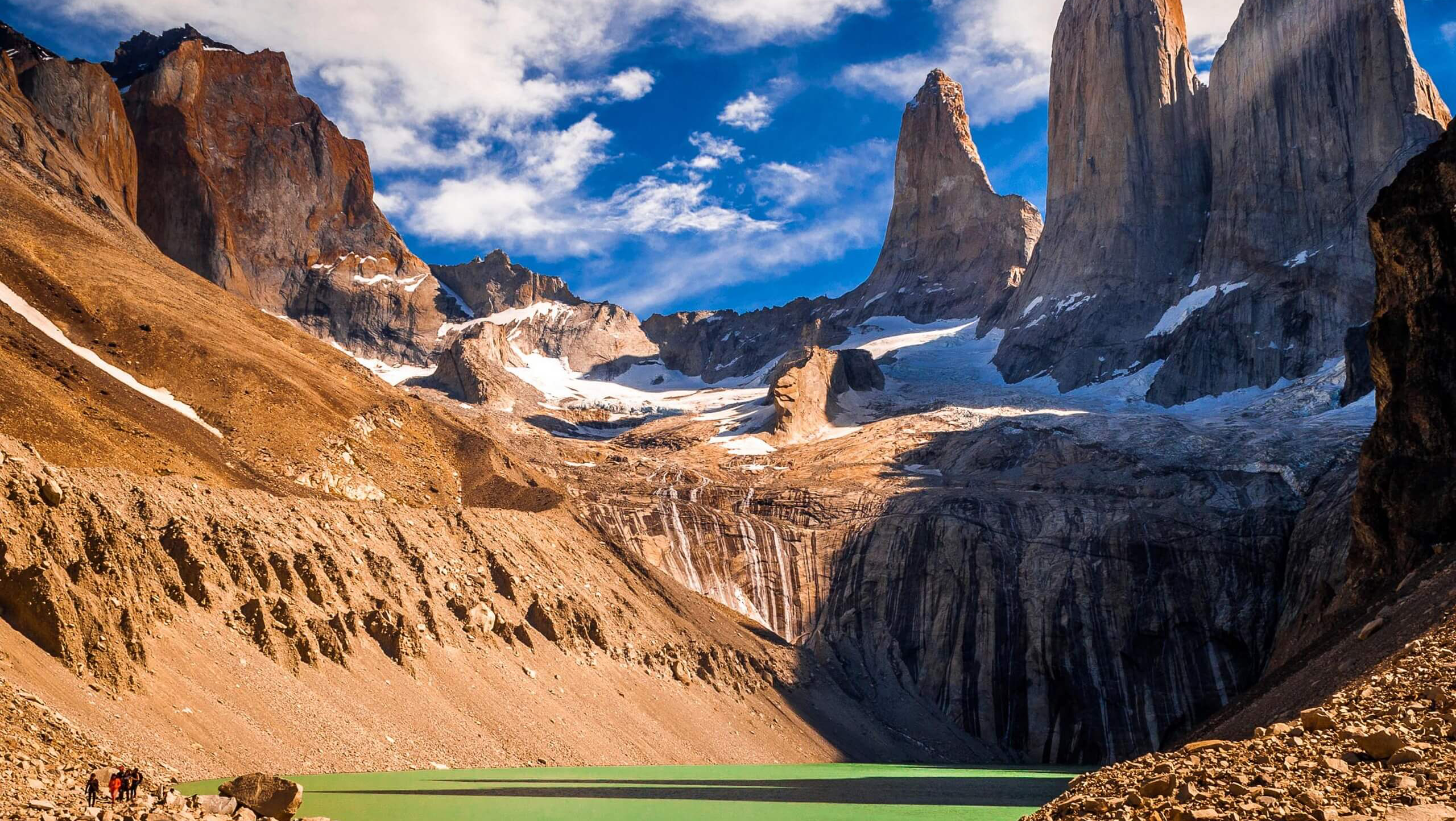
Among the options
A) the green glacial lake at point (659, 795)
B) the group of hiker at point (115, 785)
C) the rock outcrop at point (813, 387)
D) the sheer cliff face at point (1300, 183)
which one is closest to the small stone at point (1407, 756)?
the green glacial lake at point (659, 795)

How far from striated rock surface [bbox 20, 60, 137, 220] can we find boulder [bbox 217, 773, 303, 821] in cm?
8450

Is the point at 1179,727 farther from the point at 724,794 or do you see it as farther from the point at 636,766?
the point at 724,794

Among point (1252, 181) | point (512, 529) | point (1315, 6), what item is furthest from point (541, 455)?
point (1315, 6)

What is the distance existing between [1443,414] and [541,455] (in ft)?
233

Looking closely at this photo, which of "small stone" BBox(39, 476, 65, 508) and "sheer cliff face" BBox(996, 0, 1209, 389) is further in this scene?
"sheer cliff face" BBox(996, 0, 1209, 389)

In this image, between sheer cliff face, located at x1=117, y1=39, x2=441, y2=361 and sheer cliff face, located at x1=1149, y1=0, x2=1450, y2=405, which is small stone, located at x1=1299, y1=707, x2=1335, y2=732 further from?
sheer cliff face, located at x1=117, y1=39, x2=441, y2=361

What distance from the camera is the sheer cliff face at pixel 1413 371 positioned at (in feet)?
146

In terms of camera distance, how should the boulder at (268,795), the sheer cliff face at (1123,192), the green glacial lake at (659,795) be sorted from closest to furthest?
1. the boulder at (268,795)
2. the green glacial lake at (659,795)
3. the sheer cliff face at (1123,192)

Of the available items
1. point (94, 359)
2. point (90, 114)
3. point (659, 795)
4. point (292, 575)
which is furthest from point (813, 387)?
point (659, 795)

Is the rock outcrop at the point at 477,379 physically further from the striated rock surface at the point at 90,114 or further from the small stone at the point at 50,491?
the small stone at the point at 50,491

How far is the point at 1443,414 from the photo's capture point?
147 ft

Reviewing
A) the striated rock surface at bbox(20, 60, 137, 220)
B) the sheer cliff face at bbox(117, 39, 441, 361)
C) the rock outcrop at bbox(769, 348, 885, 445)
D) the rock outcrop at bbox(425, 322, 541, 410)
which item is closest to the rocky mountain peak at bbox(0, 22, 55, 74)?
the striated rock surface at bbox(20, 60, 137, 220)

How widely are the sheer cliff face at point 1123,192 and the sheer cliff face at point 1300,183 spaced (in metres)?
7.95

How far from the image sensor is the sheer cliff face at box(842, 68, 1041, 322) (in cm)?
17925
